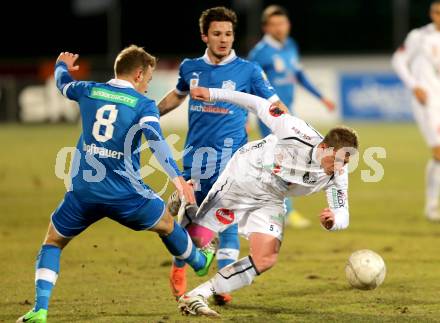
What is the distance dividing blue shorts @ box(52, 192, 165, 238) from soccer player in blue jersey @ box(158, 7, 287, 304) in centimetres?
98

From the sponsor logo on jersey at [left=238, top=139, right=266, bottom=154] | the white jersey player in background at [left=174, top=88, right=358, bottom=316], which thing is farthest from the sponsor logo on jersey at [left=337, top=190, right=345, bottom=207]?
the sponsor logo on jersey at [left=238, top=139, right=266, bottom=154]

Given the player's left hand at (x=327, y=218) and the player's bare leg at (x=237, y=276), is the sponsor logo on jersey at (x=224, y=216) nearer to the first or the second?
the player's bare leg at (x=237, y=276)

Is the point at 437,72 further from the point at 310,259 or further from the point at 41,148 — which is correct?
the point at 41,148

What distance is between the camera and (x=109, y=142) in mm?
5945

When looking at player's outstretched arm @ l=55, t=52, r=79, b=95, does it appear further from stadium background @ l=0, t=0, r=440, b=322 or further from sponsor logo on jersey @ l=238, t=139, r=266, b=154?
stadium background @ l=0, t=0, r=440, b=322

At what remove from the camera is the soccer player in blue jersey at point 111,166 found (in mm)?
5926

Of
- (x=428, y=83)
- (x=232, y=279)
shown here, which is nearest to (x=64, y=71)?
(x=232, y=279)

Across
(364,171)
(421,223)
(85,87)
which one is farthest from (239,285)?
(364,171)

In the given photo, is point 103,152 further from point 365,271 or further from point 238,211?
point 365,271

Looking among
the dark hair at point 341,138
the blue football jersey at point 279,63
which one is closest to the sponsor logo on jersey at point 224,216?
the dark hair at point 341,138

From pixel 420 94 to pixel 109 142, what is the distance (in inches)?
238

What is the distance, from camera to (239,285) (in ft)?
20.7

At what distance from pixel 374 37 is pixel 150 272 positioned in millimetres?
25087

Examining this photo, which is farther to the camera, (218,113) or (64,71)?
(218,113)
